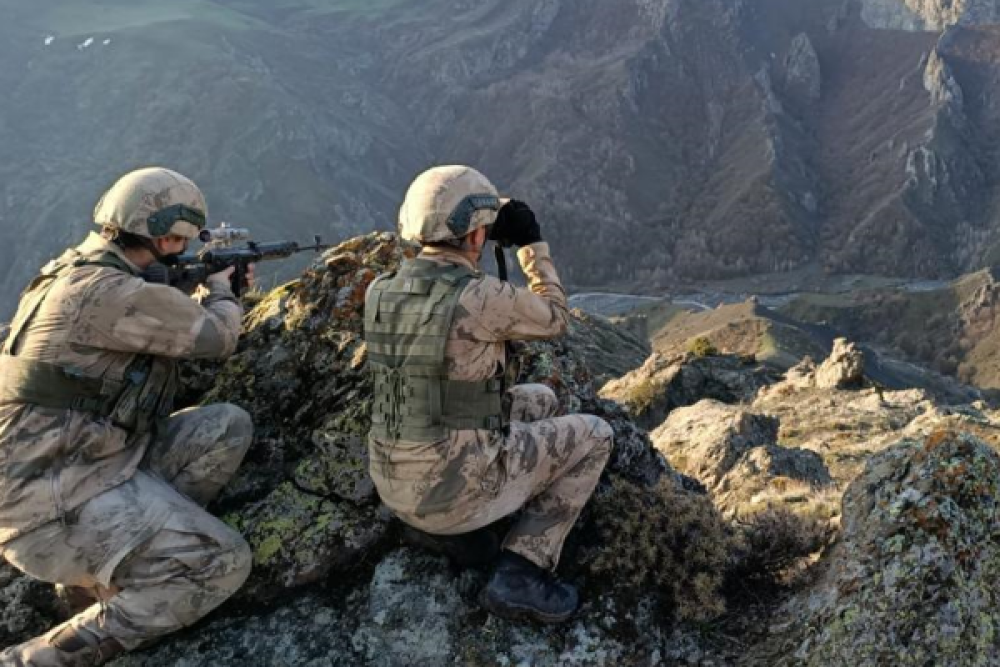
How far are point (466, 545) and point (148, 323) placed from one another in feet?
10.5

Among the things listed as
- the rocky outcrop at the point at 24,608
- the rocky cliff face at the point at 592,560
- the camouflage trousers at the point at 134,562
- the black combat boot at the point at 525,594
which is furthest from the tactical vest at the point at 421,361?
the rocky outcrop at the point at 24,608

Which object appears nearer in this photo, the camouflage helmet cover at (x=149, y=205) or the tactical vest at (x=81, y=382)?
the tactical vest at (x=81, y=382)

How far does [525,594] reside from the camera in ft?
21.4

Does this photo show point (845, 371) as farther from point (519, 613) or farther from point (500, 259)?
point (519, 613)

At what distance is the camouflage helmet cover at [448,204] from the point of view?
6359mm

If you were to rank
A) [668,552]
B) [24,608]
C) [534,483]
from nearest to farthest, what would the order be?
[534,483]
[668,552]
[24,608]

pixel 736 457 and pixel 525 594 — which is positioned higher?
pixel 525 594

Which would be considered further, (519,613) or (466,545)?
(466,545)

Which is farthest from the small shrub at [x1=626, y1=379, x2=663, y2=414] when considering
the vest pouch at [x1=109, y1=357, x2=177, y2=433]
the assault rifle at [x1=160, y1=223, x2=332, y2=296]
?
the vest pouch at [x1=109, y1=357, x2=177, y2=433]

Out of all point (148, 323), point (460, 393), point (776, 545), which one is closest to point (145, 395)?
point (148, 323)

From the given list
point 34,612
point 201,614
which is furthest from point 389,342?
point 34,612

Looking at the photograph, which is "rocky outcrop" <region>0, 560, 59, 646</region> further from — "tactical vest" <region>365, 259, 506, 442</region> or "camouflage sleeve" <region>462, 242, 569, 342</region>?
"camouflage sleeve" <region>462, 242, 569, 342</region>

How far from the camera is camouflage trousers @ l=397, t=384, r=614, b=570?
6.54 metres

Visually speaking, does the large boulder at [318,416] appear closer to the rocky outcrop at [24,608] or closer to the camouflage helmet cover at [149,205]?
the rocky outcrop at [24,608]
